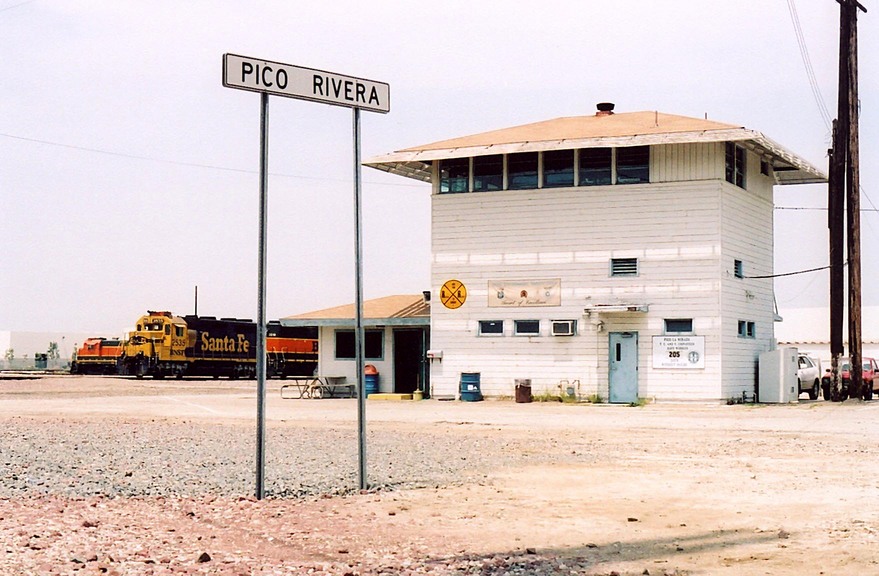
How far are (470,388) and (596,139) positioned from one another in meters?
8.39

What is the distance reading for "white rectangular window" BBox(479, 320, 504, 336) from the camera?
114 feet

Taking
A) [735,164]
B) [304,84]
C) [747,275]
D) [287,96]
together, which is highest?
[735,164]

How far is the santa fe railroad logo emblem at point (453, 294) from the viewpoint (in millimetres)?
35312

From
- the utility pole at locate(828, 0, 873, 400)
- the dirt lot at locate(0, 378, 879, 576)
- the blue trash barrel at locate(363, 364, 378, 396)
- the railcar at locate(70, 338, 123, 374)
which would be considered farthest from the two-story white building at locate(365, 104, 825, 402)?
the railcar at locate(70, 338, 123, 374)

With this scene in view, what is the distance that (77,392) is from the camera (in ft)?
140

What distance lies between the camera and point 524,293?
3438cm

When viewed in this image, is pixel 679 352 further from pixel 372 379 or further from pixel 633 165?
pixel 372 379

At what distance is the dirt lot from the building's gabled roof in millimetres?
16015

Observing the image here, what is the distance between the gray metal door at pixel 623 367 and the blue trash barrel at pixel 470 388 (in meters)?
4.07

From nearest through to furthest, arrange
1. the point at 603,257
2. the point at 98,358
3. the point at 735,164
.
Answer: the point at 603,257, the point at 735,164, the point at 98,358

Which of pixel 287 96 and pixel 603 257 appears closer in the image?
pixel 287 96

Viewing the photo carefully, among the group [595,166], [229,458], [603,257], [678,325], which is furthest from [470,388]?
[229,458]

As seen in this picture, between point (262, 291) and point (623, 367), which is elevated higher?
point (262, 291)

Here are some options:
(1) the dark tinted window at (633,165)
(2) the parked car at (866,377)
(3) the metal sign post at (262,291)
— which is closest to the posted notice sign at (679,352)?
(1) the dark tinted window at (633,165)
